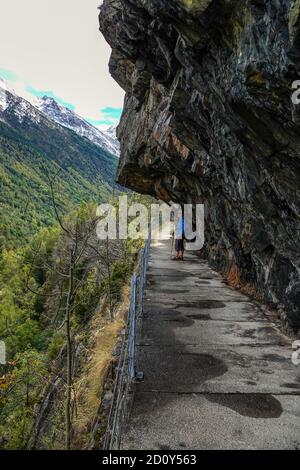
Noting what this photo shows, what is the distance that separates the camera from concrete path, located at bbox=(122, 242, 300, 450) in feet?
15.6

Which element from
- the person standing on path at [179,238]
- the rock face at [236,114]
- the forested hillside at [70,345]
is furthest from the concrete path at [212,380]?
the person standing on path at [179,238]

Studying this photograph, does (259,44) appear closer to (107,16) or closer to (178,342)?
(178,342)

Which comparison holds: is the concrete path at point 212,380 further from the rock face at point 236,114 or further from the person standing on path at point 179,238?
the person standing on path at point 179,238

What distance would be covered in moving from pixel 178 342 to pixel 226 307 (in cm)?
268

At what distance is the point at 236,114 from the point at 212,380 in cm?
405

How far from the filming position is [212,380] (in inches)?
Answer: 243

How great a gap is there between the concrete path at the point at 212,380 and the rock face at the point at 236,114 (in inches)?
40.5

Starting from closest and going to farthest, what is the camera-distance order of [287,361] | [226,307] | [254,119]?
1. [254,119]
2. [287,361]
3. [226,307]

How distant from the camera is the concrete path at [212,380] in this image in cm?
475

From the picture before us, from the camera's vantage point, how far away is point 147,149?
1758 centimetres

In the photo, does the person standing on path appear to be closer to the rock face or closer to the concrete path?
the rock face

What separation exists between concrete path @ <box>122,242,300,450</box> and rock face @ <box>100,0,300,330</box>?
3.37 ft
